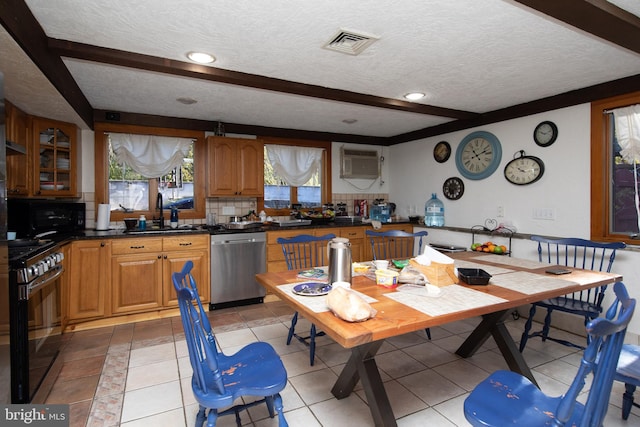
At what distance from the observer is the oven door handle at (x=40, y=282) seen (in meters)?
1.90

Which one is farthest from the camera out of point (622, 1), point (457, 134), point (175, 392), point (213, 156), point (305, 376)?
point (457, 134)

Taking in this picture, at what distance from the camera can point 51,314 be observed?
240 cm

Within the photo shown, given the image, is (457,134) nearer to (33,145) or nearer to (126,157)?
(126,157)

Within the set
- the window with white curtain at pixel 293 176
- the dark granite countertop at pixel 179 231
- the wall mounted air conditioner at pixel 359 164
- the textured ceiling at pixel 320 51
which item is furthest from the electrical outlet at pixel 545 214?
the window with white curtain at pixel 293 176

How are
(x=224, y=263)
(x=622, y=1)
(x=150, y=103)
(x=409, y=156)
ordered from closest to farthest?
1. (x=622, y=1)
2. (x=150, y=103)
3. (x=224, y=263)
4. (x=409, y=156)

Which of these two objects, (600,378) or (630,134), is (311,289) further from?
(630,134)

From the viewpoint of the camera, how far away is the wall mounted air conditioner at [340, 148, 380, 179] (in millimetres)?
5188

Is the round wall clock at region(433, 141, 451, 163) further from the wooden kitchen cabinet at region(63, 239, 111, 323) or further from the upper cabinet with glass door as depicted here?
the upper cabinet with glass door

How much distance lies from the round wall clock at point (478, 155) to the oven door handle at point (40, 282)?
4.27m

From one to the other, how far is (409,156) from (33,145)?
4527 mm

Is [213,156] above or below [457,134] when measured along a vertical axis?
below

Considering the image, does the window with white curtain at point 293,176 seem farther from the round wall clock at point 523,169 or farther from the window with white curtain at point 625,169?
the window with white curtain at point 625,169

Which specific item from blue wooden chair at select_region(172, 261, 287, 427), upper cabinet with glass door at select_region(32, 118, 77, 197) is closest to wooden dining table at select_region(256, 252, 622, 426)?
blue wooden chair at select_region(172, 261, 287, 427)

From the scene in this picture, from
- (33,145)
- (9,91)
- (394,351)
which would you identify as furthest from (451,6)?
(33,145)
